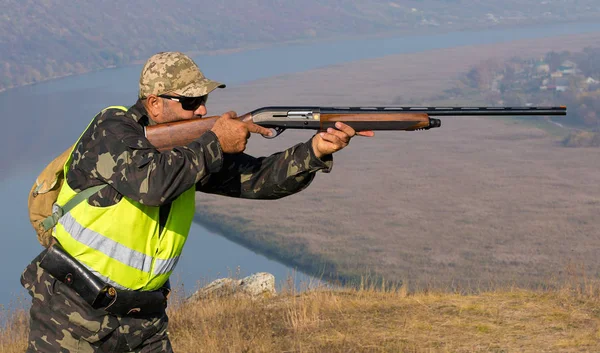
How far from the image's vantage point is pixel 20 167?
14100 cm

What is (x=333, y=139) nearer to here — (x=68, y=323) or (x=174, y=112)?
(x=174, y=112)

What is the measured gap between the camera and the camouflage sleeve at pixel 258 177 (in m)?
4.89

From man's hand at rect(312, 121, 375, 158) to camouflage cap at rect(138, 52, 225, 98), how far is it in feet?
2.43

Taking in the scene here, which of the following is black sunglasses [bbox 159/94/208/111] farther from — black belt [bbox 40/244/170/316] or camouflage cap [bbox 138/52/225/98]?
black belt [bbox 40/244/170/316]

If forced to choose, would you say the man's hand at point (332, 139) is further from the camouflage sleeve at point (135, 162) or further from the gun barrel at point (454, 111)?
the camouflage sleeve at point (135, 162)

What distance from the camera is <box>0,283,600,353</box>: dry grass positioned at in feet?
26.1

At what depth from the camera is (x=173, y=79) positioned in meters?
4.28

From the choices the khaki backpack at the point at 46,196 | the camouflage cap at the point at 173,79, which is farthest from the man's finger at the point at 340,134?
the khaki backpack at the point at 46,196

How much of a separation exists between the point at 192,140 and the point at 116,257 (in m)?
0.80

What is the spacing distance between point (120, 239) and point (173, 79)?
3.04 feet

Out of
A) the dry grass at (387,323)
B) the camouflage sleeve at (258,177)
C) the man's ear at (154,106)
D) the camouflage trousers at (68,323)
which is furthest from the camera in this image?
the dry grass at (387,323)

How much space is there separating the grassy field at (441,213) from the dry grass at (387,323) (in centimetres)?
5792

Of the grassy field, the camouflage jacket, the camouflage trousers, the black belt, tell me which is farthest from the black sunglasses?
the grassy field

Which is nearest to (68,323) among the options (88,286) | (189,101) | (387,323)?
(88,286)
